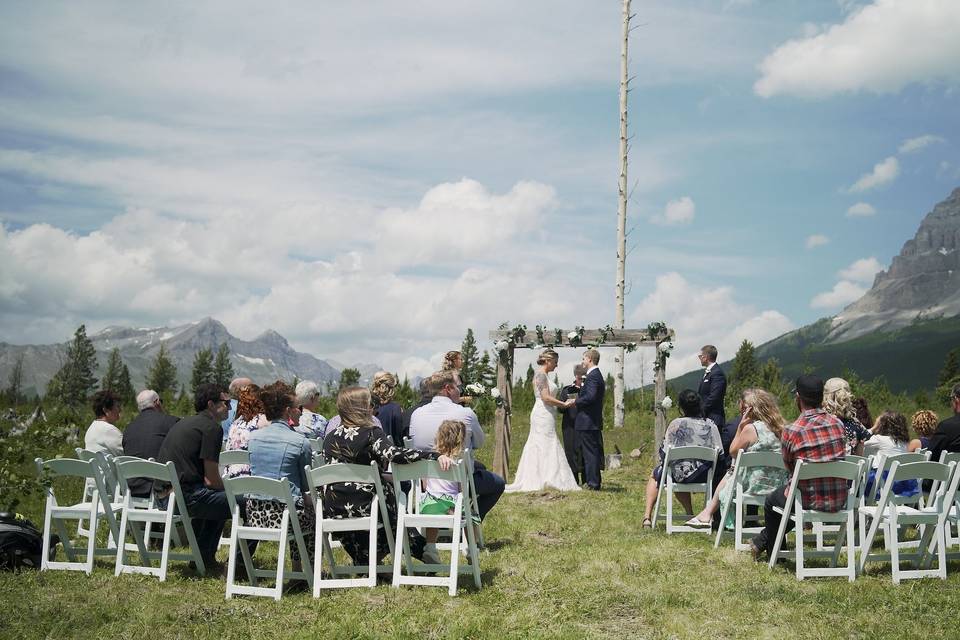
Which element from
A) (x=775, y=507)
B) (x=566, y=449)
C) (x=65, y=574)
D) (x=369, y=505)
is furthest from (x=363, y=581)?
(x=566, y=449)

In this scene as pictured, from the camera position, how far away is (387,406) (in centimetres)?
1012

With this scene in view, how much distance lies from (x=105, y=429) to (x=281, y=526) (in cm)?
292

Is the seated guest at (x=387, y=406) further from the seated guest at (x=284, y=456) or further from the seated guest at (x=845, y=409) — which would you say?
the seated guest at (x=845, y=409)

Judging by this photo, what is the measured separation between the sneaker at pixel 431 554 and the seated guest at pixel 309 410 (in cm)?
203

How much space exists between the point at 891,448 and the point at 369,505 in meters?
6.03

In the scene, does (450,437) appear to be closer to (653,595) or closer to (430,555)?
(430,555)

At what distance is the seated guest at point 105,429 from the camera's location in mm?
8844

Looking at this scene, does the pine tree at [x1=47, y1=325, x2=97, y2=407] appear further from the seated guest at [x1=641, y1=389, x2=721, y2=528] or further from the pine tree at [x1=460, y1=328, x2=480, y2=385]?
the seated guest at [x1=641, y1=389, x2=721, y2=528]

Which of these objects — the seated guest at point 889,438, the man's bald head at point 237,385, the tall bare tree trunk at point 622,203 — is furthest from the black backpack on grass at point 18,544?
the tall bare tree trunk at point 622,203

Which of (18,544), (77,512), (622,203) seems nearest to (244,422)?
(77,512)

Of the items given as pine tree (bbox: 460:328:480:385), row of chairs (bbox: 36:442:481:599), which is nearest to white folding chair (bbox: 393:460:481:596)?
row of chairs (bbox: 36:442:481:599)

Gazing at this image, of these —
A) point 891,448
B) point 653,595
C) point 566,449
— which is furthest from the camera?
point 566,449

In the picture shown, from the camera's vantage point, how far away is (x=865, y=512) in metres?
7.69

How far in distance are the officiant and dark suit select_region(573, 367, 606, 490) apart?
174mm
